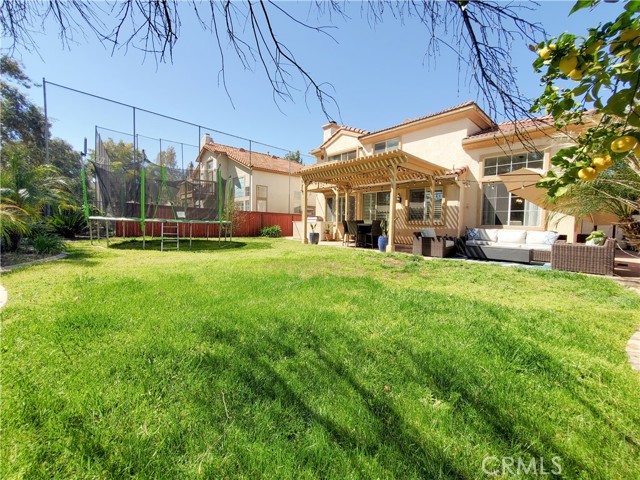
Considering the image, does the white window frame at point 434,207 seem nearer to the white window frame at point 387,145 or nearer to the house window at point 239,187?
the white window frame at point 387,145

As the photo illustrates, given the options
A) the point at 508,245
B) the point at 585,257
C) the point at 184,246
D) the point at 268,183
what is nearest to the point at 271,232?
the point at 268,183

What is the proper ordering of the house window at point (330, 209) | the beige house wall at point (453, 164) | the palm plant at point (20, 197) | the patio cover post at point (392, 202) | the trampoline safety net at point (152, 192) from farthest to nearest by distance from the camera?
the house window at point (330, 209) → the beige house wall at point (453, 164) → the trampoline safety net at point (152, 192) → the patio cover post at point (392, 202) → the palm plant at point (20, 197)

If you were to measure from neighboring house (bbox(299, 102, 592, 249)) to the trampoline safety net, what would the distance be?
4549mm

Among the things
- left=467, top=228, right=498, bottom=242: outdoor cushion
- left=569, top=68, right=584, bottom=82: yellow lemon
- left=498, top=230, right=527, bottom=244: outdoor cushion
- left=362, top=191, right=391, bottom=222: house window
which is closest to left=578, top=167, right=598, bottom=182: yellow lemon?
left=569, top=68, right=584, bottom=82: yellow lemon

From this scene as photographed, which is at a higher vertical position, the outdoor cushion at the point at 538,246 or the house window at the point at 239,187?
the house window at the point at 239,187

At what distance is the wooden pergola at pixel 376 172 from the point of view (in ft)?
29.6

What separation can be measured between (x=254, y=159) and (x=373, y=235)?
1446 cm

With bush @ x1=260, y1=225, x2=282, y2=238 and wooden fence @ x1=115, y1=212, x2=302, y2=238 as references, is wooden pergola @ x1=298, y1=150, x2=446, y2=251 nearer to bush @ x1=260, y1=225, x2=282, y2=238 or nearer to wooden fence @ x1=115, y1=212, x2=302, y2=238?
bush @ x1=260, y1=225, x2=282, y2=238

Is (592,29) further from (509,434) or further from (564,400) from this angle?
(564,400)

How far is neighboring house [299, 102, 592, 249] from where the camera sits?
922cm

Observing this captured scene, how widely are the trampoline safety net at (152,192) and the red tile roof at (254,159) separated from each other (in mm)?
8822

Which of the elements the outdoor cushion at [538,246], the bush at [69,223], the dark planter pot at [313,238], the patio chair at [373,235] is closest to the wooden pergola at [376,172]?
A: the dark planter pot at [313,238]

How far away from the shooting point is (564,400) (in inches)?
67.6

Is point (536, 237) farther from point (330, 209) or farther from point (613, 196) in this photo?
point (330, 209)
